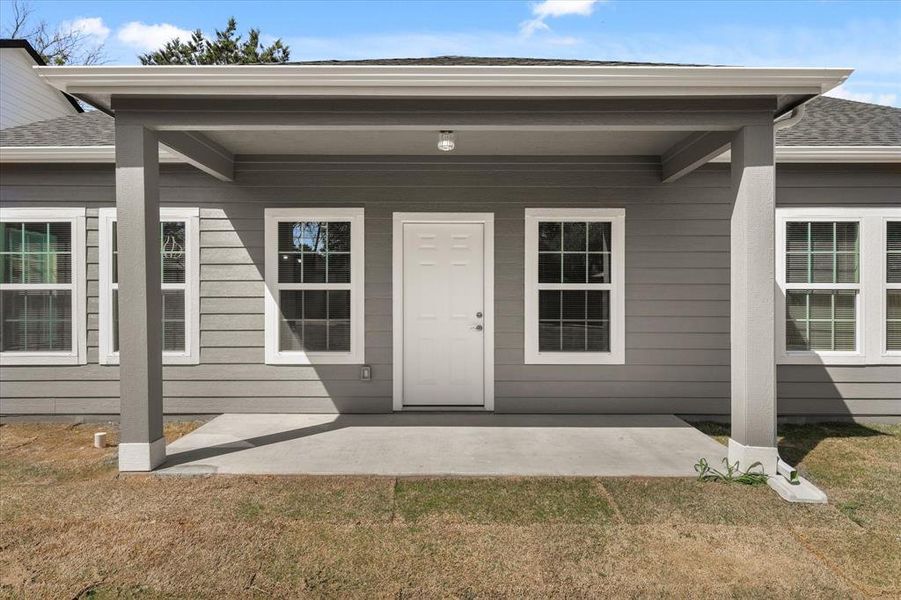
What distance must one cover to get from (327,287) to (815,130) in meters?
5.31

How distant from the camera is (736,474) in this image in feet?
12.5

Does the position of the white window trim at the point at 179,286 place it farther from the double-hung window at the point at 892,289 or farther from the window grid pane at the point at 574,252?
the double-hung window at the point at 892,289

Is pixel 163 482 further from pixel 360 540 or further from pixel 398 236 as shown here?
pixel 398 236

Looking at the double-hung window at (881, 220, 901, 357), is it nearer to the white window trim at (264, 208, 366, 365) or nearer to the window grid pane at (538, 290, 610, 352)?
the window grid pane at (538, 290, 610, 352)

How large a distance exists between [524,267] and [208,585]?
12.8ft

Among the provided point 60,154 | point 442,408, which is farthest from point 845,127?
point 60,154

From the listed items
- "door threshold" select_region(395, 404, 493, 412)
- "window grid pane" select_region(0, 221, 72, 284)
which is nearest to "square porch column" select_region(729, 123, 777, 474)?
"door threshold" select_region(395, 404, 493, 412)

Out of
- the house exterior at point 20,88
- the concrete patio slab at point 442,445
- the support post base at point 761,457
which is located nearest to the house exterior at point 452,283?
the concrete patio slab at point 442,445

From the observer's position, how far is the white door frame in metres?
5.54

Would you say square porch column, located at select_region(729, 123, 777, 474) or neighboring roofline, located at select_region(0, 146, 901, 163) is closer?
square porch column, located at select_region(729, 123, 777, 474)

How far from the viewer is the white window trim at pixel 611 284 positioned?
5.54 meters

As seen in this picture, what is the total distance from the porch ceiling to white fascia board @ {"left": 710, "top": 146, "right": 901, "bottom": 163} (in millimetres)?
838

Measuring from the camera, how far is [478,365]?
222 inches

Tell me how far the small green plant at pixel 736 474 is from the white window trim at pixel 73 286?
5806 millimetres
